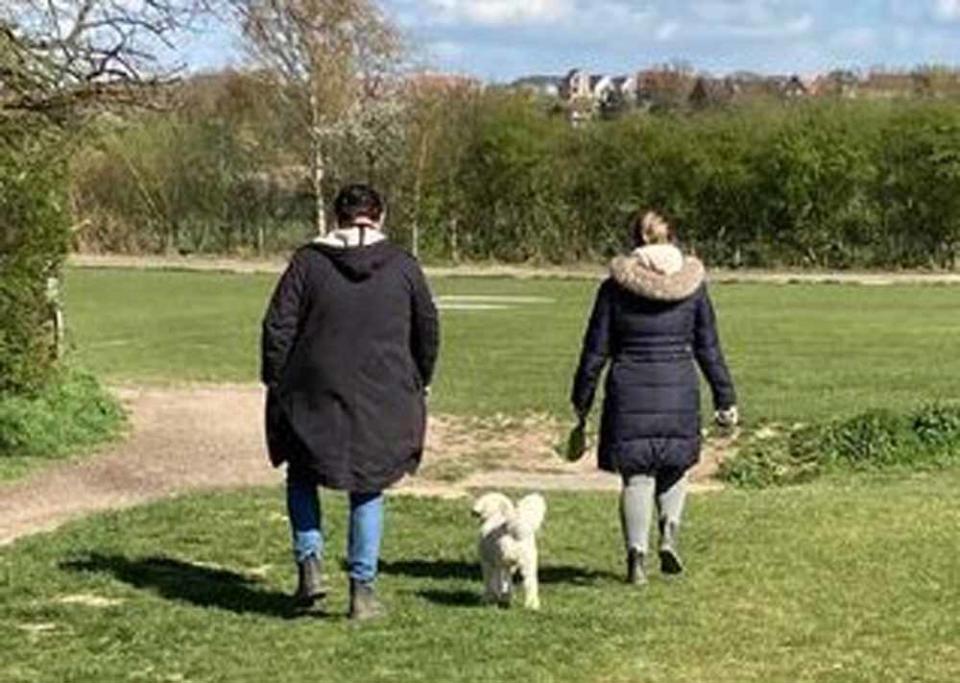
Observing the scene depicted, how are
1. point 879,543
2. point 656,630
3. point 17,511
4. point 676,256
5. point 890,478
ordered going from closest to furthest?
point 656,630
point 676,256
point 879,543
point 17,511
point 890,478

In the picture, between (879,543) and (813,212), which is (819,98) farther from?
(879,543)

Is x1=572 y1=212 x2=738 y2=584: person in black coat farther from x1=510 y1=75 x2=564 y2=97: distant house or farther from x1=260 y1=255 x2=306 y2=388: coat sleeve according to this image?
x1=510 y1=75 x2=564 y2=97: distant house

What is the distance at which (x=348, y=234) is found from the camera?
8125 mm

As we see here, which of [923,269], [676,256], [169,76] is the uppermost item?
[169,76]

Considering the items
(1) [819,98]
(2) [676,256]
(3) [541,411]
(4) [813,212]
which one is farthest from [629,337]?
(1) [819,98]

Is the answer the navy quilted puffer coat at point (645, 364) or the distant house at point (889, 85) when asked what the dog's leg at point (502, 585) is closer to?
the navy quilted puffer coat at point (645, 364)

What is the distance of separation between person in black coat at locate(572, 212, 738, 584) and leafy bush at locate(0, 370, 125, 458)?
25.3 feet

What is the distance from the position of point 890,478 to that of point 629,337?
5887mm

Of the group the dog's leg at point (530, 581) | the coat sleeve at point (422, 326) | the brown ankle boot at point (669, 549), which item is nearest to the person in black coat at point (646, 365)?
the brown ankle boot at point (669, 549)

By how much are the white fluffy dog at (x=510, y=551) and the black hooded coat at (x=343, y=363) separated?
537mm

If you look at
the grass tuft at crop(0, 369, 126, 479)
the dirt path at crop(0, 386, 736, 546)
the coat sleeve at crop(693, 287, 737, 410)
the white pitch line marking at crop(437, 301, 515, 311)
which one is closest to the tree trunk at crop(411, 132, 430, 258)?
the white pitch line marking at crop(437, 301, 515, 311)

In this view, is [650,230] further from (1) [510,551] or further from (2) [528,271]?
(2) [528,271]

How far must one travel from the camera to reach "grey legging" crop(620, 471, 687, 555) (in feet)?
29.1

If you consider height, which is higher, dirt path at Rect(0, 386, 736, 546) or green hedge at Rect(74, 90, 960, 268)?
green hedge at Rect(74, 90, 960, 268)
